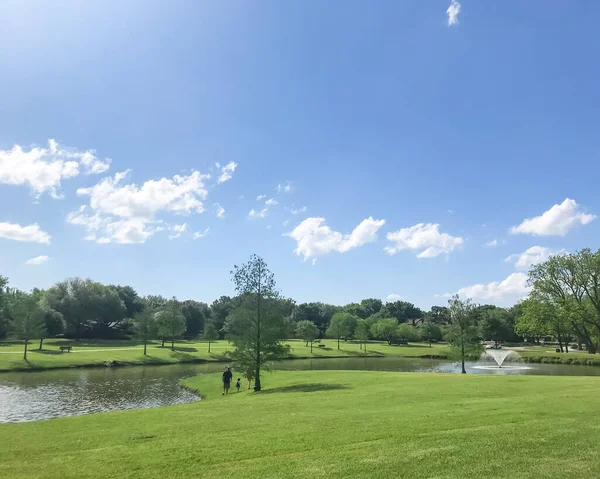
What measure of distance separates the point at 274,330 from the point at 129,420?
16841 mm

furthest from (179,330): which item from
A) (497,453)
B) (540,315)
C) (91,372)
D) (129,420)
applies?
(497,453)

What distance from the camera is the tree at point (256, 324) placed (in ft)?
115

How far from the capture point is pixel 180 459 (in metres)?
11.3

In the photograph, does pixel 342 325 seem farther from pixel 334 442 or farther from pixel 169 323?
pixel 334 442

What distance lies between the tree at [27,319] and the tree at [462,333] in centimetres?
6210

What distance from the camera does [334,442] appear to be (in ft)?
39.9

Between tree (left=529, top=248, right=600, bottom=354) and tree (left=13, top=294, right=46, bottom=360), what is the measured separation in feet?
261

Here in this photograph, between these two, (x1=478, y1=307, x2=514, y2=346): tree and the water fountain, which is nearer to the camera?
the water fountain

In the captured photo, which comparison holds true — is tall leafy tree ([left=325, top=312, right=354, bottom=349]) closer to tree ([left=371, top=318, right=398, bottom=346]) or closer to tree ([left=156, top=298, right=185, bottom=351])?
tree ([left=371, top=318, right=398, bottom=346])

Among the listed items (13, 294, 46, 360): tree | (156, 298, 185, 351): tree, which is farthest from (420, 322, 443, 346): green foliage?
(13, 294, 46, 360): tree

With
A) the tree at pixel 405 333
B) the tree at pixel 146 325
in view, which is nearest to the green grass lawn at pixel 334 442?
the tree at pixel 146 325

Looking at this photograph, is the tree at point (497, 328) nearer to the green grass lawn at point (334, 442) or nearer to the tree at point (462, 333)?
the tree at point (462, 333)

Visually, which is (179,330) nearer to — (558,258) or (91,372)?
(91,372)

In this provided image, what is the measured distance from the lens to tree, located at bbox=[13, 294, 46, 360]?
6762 cm
